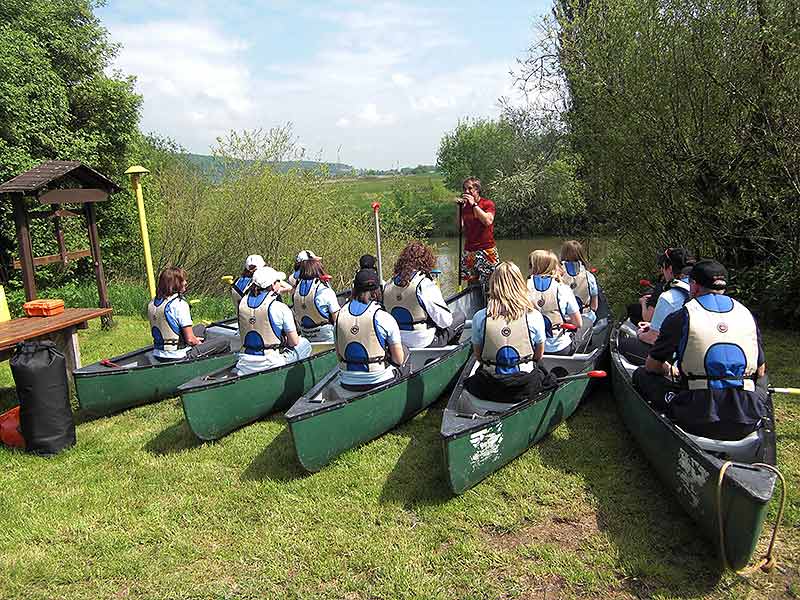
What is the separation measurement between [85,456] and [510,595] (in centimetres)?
367

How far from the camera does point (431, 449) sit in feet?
15.1

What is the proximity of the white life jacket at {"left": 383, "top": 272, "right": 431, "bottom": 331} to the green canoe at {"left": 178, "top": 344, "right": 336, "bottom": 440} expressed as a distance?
2.69 feet

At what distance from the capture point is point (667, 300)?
14.3 ft

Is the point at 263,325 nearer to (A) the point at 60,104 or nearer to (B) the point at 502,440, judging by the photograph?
(B) the point at 502,440

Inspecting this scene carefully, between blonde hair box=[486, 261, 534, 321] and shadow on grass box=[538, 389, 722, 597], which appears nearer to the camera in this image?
shadow on grass box=[538, 389, 722, 597]

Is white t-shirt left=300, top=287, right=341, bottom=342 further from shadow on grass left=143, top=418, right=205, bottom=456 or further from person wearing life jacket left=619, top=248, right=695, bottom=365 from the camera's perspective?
person wearing life jacket left=619, top=248, right=695, bottom=365

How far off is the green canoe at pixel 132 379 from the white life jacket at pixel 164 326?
0.63ft

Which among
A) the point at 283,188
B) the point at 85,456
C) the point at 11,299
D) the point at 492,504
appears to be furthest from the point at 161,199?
the point at 492,504

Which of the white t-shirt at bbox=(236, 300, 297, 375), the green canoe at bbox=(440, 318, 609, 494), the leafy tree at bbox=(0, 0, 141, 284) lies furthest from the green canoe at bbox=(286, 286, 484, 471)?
the leafy tree at bbox=(0, 0, 141, 284)

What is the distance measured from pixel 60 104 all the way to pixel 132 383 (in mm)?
7598

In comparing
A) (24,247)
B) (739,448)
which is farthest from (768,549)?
(24,247)

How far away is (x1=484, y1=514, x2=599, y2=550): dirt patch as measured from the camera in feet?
11.2

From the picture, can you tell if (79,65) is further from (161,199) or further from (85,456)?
(85,456)

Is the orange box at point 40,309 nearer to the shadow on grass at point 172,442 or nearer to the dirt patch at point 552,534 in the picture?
the shadow on grass at point 172,442
